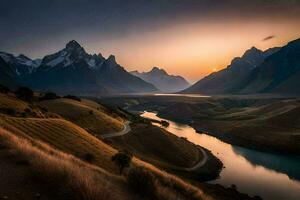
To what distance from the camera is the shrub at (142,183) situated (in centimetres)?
1278

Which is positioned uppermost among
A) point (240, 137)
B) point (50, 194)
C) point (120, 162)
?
point (50, 194)

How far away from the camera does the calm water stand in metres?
76.1

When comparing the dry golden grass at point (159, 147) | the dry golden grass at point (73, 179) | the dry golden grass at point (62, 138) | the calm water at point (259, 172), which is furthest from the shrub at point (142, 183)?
the dry golden grass at point (159, 147)

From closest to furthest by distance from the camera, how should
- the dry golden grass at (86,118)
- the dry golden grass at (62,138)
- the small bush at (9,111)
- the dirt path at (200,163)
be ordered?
the dry golden grass at (62,138) → the small bush at (9,111) → the dirt path at (200,163) → the dry golden grass at (86,118)

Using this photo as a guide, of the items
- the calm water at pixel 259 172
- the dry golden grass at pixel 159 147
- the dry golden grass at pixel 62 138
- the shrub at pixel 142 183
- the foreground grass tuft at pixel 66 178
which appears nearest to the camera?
the foreground grass tuft at pixel 66 178

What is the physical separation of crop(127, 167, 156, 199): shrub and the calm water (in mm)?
64970

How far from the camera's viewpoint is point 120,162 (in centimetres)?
3653

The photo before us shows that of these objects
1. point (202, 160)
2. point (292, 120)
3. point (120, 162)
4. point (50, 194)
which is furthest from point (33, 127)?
point (292, 120)

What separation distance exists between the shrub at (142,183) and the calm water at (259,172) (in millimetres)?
64970

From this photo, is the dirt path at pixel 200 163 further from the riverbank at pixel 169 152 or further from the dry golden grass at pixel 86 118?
the dry golden grass at pixel 86 118

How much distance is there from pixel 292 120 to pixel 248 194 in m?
132

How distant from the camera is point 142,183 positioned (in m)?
13.0

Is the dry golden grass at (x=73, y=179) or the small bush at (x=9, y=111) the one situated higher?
the dry golden grass at (x=73, y=179)

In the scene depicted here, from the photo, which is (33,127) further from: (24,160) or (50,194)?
(50,194)
